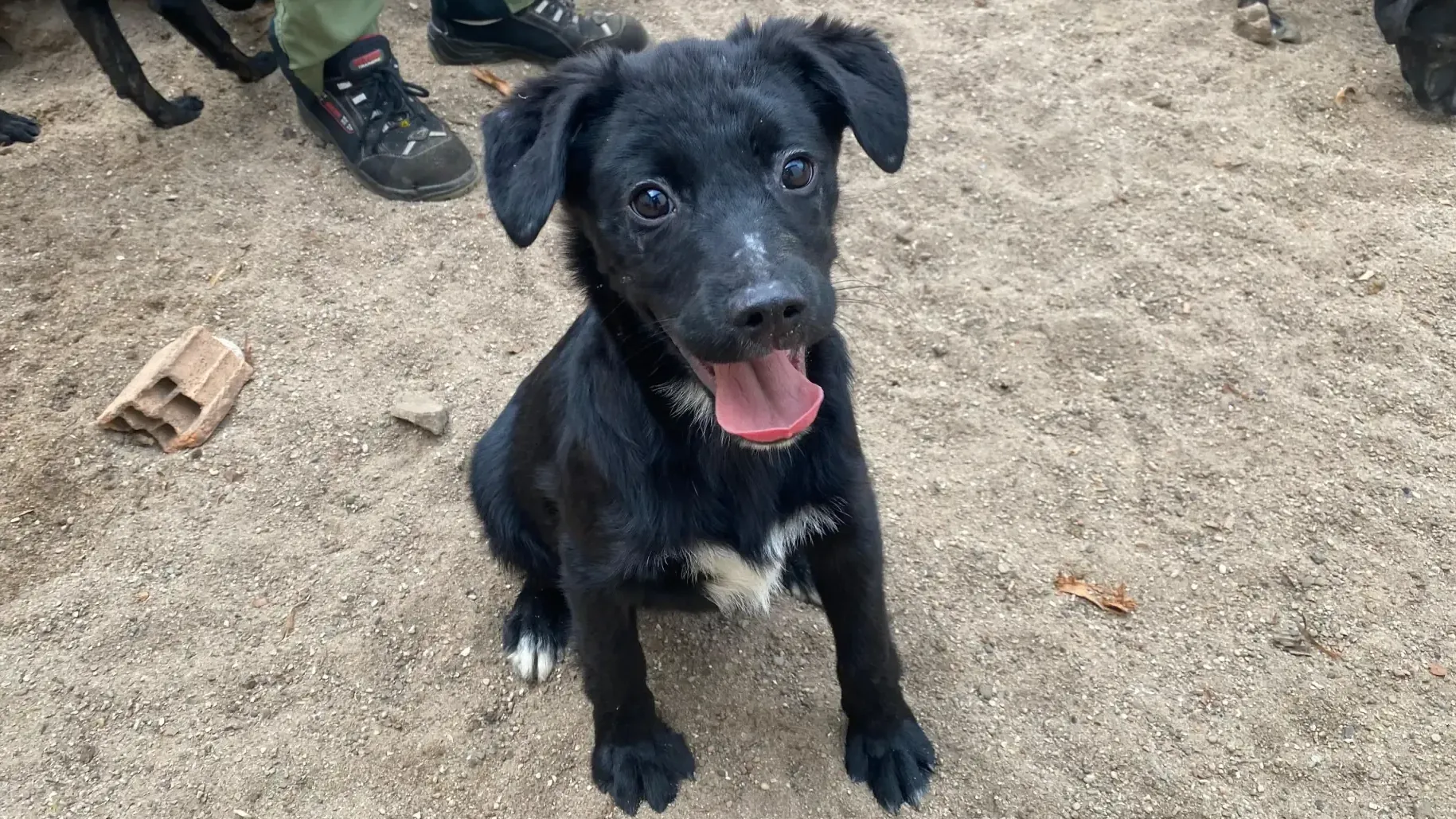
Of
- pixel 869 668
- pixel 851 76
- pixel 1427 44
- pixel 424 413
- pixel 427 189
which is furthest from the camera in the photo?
pixel 427 189

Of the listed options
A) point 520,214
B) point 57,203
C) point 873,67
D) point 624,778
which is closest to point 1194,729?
point 624,778

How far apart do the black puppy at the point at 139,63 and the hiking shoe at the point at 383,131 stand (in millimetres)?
380

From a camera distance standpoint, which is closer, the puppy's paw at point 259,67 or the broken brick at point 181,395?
the broken brick at point 181,395

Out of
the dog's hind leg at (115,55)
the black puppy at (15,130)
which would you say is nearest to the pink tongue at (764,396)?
the dog's hind leg at (115,55)

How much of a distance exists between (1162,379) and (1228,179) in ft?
3.67

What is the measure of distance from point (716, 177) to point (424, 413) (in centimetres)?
164

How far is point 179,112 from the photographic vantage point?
4.06 metres

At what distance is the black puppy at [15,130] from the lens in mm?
3912

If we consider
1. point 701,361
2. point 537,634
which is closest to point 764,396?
point 701,361

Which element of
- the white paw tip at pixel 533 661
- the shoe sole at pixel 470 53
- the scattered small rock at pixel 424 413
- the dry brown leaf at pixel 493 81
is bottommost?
the white paw tip at pixel 533 661

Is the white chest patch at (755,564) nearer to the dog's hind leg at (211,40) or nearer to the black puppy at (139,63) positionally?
the black puppy at (139,63)

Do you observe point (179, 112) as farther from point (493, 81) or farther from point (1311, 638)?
point (1311, 638)

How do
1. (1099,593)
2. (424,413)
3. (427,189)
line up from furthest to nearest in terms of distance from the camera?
(427,189) → (424,413) → (1099,593)

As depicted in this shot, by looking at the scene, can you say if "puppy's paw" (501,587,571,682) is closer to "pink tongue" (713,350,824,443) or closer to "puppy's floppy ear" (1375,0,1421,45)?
"pink tongue" (713,350,824,443)
